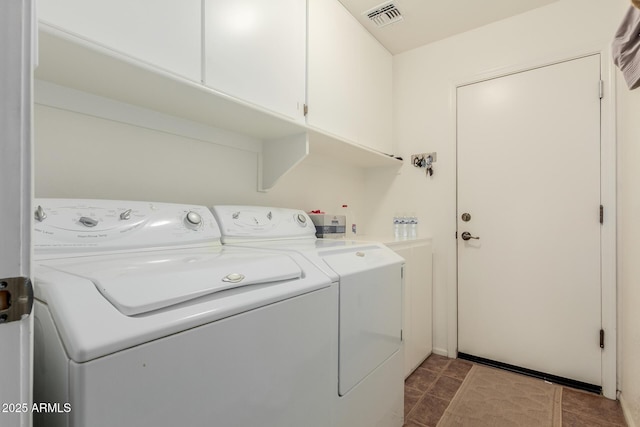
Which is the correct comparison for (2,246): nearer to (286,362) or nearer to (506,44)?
(286,362)

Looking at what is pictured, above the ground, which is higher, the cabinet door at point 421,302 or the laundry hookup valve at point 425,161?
the laundry hookup valve at point 425,161

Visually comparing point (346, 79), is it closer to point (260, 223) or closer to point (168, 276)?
point (260, 223)

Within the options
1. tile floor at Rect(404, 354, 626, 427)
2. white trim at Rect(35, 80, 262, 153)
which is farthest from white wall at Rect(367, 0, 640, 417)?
white trim at Rect(35, 80, 262, 153)

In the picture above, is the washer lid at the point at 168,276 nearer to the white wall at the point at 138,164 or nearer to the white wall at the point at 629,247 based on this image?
the white wall at the point at 138,164

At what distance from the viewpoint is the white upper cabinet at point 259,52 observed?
1.19m

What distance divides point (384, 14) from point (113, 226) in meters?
2.19

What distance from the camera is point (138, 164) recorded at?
1322 mm

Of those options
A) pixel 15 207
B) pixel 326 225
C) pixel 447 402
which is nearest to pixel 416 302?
pixel 447 402

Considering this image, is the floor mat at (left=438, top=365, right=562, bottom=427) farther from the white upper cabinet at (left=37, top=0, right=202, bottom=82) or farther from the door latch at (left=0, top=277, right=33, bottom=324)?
the white upper cabinet at (left=37, top=0, right=202, bottom=82)

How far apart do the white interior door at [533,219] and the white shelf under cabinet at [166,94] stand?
47.9 inches

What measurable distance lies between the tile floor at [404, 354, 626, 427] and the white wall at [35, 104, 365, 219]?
146cm

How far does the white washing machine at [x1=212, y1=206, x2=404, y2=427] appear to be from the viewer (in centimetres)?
108

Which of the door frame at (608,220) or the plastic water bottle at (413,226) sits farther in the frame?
the plastic water bottle at (413,226)

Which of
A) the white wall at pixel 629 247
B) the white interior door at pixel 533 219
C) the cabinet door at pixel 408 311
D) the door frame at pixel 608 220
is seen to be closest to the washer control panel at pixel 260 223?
the cabinet door at pixel 408 311
